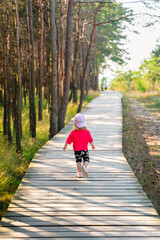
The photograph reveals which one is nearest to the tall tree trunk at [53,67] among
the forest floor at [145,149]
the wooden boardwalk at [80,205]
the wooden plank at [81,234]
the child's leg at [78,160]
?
the forest floor at [145,149]

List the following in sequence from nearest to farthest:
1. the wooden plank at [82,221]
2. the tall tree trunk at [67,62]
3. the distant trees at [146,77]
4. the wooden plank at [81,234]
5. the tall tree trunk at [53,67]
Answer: the wooden plank at [81,234], the wooden plank at [82,221], the tall tree trunk at [53,67], the tall tree trunk at [67,62], the distant trees at [146,77]

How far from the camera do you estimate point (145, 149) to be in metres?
10.8

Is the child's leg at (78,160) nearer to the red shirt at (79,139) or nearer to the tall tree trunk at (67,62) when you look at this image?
the red shirt at (79,139)

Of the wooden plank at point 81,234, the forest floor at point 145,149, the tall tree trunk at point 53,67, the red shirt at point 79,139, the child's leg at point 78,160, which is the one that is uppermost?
the tall tree trunk at point 53,67

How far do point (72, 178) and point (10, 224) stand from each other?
210 cm

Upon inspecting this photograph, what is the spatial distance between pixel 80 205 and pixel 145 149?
6701 mm

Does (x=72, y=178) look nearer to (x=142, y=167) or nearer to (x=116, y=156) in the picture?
(x=116, y=156)

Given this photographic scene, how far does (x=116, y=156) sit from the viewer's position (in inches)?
301

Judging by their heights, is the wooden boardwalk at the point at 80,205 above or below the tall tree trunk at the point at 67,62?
below

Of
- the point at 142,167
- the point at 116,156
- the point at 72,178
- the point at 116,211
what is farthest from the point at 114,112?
the point at 116,211

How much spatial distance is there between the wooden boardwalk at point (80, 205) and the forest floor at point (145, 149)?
4.84ft

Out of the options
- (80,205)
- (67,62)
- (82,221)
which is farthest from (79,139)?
(67,62)

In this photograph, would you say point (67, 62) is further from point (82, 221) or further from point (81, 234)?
point (81, 234)

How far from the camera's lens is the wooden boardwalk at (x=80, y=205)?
12.5ft
